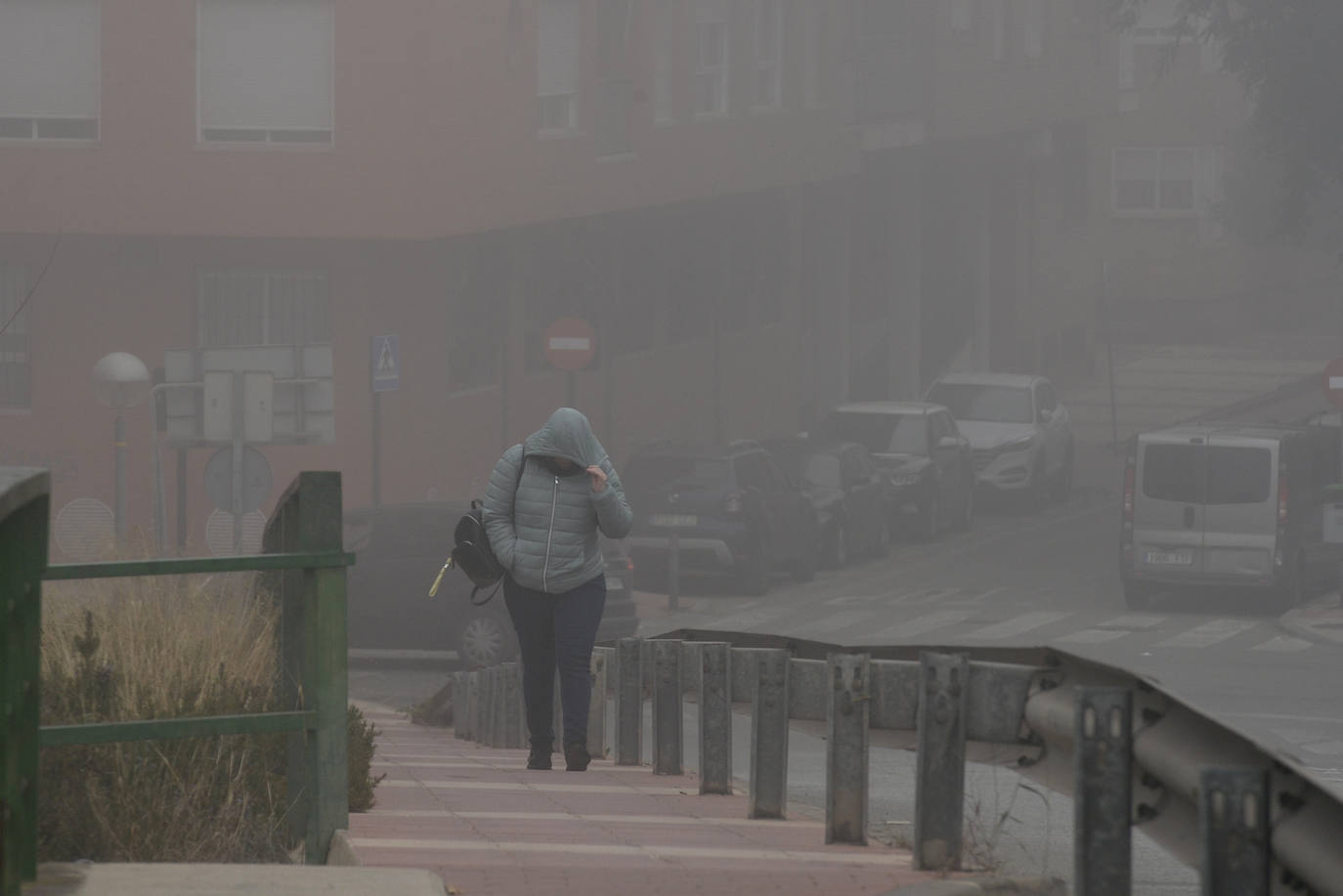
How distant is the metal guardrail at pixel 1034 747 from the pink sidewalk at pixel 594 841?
0.73 ft

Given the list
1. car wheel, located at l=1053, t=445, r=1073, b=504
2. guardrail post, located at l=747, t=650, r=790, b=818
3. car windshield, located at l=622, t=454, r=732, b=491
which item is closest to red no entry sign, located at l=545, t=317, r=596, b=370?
car windshield, located at l=622, t=454, r=732, b=491

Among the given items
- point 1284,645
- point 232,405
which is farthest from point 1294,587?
point 232,405

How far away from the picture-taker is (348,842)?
227 inches

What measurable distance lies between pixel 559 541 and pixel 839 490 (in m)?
21.0

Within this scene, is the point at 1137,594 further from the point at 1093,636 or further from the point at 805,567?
the point at 805,567

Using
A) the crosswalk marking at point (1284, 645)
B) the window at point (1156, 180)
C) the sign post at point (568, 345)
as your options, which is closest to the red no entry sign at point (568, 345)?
the sign post at point (568, 345)

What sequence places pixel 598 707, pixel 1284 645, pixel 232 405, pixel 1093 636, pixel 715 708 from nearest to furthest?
pixel 715 708 < pixel 598 707 < pixel 1284 645 < pixel 232 405 < pixel 1093 636

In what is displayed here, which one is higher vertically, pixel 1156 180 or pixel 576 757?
pixel 1156 180

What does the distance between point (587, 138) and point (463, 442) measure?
15.0 feet

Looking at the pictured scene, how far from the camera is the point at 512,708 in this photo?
13.3m

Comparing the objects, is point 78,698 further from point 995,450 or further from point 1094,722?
point 995,450

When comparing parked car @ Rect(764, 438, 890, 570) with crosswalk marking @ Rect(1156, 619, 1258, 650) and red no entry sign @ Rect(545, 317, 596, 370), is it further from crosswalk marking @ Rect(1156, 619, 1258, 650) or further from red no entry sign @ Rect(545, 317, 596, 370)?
crosswalk marking @ Rect(1156, 619, 1258, 650)

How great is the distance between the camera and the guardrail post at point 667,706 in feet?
32.1

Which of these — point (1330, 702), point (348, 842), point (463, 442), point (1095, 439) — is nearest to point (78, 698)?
point (348, 842)
